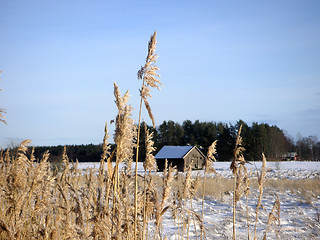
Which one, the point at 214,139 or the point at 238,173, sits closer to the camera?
the point at 238,173

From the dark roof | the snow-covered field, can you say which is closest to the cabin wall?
the dark roof

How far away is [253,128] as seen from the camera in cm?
5597

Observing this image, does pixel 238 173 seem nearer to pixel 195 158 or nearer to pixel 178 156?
pixel 178 156

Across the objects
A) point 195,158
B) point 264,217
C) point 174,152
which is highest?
point 174,152

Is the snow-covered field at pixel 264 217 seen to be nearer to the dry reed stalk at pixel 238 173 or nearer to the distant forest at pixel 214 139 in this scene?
the dry reed stalk at pixel 238 173

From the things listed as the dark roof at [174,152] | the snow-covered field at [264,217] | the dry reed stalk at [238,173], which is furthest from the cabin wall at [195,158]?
the dry reed stalk at [238,173]

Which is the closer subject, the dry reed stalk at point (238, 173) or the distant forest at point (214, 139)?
the dry reed stalk at point (238, 173)

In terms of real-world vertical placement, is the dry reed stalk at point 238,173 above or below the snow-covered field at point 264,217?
above

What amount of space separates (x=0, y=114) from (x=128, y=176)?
1.80 m

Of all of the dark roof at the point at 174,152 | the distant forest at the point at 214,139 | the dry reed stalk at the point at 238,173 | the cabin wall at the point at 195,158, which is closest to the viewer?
the dry reed stalk at the point at 238,173

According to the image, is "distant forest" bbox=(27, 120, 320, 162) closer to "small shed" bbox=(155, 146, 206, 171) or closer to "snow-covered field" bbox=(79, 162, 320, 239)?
"small shed" bbox=(155, 146, 206, 171)

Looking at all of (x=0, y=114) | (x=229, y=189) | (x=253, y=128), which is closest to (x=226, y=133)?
(x=253, y=128)

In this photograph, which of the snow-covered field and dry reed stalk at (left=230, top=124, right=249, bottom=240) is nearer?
dry reed stalk at (left=230, top=124, right=249, bottom=240)

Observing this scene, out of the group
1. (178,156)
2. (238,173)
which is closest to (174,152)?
(178,156)
